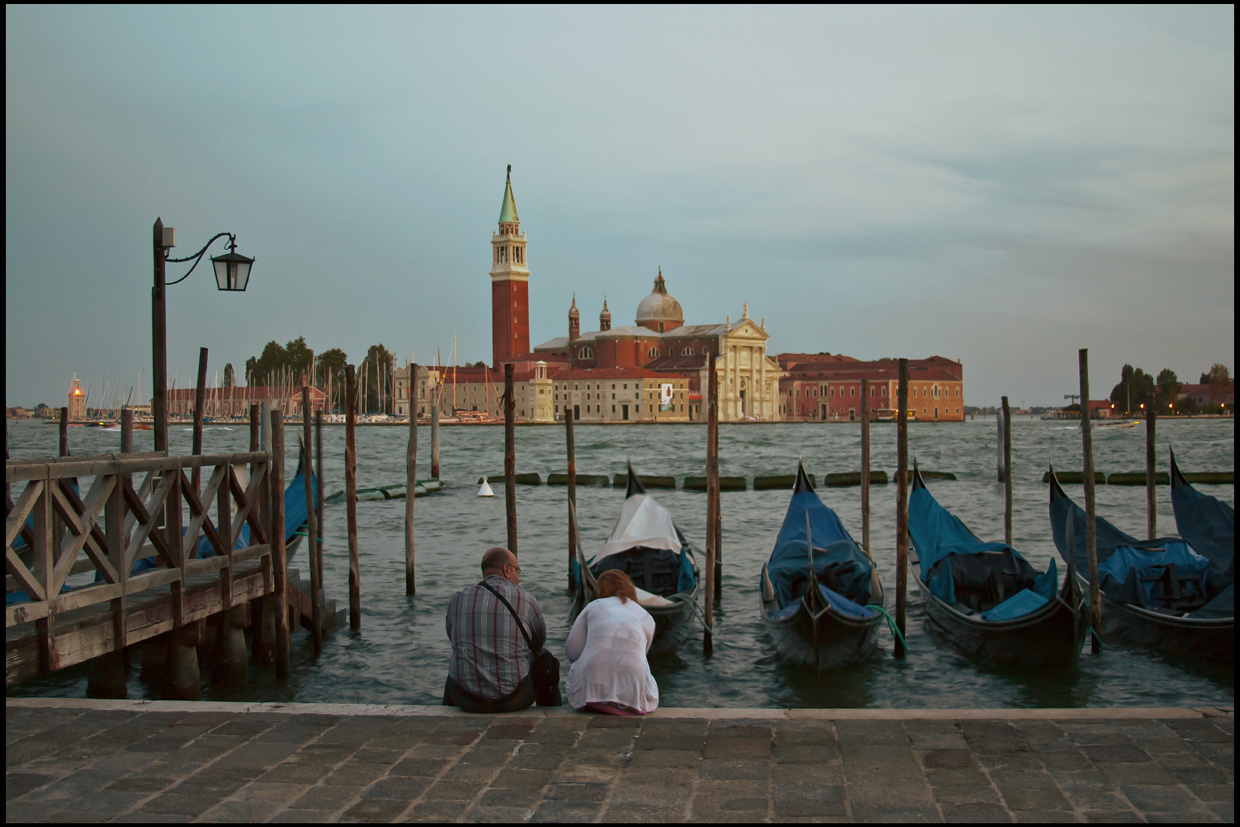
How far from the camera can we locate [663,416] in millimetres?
68125

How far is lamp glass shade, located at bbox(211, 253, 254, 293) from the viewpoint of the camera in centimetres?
582

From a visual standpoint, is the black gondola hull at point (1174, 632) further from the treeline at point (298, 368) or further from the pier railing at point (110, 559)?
the treeline at point (298, 368)

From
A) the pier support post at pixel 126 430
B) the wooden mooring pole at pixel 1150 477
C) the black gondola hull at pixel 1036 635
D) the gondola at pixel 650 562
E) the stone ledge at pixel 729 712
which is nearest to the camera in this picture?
the stone ledge at pixel 729 712

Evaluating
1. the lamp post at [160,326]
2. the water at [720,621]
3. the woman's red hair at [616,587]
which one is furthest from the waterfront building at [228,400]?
the woman's red hair at [616,587]

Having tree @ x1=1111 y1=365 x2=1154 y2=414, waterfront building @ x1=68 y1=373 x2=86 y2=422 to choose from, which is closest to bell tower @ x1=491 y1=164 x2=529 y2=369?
waterfront building @ x1=68 y1=373 x2=86 y2=422

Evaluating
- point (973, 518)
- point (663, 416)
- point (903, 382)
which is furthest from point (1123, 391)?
Answer: point (903, 382)

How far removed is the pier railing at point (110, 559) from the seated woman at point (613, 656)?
1921 mm

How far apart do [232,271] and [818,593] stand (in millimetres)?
3746

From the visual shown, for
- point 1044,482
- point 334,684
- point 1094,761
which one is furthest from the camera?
point 1044,482

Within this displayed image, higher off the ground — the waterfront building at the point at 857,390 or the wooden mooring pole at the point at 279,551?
the waterfront building at the point at 857,390

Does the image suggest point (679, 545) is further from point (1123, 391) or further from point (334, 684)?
point (1123, 391)

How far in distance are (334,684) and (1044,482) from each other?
1930 cm

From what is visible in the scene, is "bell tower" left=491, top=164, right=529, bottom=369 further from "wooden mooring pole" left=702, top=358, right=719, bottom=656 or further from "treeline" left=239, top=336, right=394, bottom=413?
"wooden mooring pole" left=702, top=358, right=719, bottom=656

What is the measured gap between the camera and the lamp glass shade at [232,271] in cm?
582
